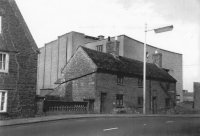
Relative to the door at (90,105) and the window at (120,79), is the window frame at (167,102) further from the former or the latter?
the door at (90,105)

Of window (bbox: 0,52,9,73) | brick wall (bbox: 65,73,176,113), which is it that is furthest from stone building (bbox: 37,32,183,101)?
window (bbox: 0,52,9,73)

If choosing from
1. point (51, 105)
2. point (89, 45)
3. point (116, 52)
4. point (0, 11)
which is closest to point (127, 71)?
point (116, 52)

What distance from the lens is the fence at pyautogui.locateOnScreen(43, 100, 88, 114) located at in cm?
2395

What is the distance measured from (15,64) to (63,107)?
666 cm

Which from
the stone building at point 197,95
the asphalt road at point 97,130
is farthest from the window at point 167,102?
the asphalt road at point 97,130

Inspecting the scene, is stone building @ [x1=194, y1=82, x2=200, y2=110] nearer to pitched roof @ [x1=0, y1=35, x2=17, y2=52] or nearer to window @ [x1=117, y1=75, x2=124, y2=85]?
window @ [x1=117, y1=75, x2=124, y2=85]

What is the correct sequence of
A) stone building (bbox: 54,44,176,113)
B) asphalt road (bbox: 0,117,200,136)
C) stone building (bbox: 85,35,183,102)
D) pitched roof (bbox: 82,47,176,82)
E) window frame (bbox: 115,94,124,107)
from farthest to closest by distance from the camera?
stone building (bbox: 85,35,183,102) < window frame (bbox: 115,94,124,107) < pitched roof (bbox: 82,47,176,82) < stone building (bbox: 54,44,176,113) < asphalt road (bbox: 0,117,200,136)

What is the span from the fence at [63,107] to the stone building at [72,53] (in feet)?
65.9

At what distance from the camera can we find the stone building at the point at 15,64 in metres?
21.1

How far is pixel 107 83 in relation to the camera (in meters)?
31.2

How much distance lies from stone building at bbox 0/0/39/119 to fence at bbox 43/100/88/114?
154 centimetres

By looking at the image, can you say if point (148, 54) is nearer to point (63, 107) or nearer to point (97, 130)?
point (63, 107)

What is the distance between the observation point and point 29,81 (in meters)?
22.8

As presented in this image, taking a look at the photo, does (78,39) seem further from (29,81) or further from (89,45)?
(29,81)
